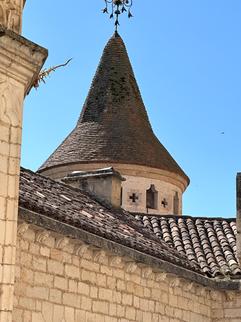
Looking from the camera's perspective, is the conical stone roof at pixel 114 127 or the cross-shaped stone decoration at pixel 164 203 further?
the cross-shaped stone decoration at pixel 164 203

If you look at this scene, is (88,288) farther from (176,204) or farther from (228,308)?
(176,204)

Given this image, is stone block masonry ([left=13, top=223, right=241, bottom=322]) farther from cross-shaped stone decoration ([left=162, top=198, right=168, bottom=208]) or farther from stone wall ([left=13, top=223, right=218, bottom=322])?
cross-shaped stone decoration ([left=162, top=198, right=168, bottom=208])

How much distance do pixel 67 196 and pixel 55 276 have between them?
3.80 meters

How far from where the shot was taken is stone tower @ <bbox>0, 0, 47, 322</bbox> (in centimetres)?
690

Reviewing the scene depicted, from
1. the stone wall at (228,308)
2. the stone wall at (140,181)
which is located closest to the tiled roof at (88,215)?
the stone wall at (228,308)

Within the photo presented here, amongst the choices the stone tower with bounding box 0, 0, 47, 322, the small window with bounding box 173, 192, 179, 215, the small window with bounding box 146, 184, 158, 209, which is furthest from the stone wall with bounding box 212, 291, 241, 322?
the small window with bounding box 173, 192, 179, 215

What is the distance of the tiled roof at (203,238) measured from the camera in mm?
15781

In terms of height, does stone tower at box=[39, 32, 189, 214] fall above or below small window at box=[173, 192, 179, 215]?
above

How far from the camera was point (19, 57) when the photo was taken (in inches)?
283

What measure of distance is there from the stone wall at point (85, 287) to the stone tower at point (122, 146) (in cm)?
1663

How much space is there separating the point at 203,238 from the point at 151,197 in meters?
14.2

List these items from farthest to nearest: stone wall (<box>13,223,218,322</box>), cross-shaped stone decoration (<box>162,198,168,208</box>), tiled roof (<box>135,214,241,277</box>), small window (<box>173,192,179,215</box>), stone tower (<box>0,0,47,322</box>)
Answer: small window (<box>173,192,179,215</box>), cross-shaped stone decoration (<box>162,198,168,208</box>), tiled roof (<box>135,214,241,277</box>), stone wall (<box>13,223,218,322</box>), stone tower (<box>0,0,47,322</box>)

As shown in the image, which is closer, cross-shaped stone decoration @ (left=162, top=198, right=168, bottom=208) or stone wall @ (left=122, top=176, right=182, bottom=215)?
stone wall @ (left=122, top=176, right=182, bottom=215)

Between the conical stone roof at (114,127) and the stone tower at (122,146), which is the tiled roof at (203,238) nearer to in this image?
the stone tower at (122,146)
